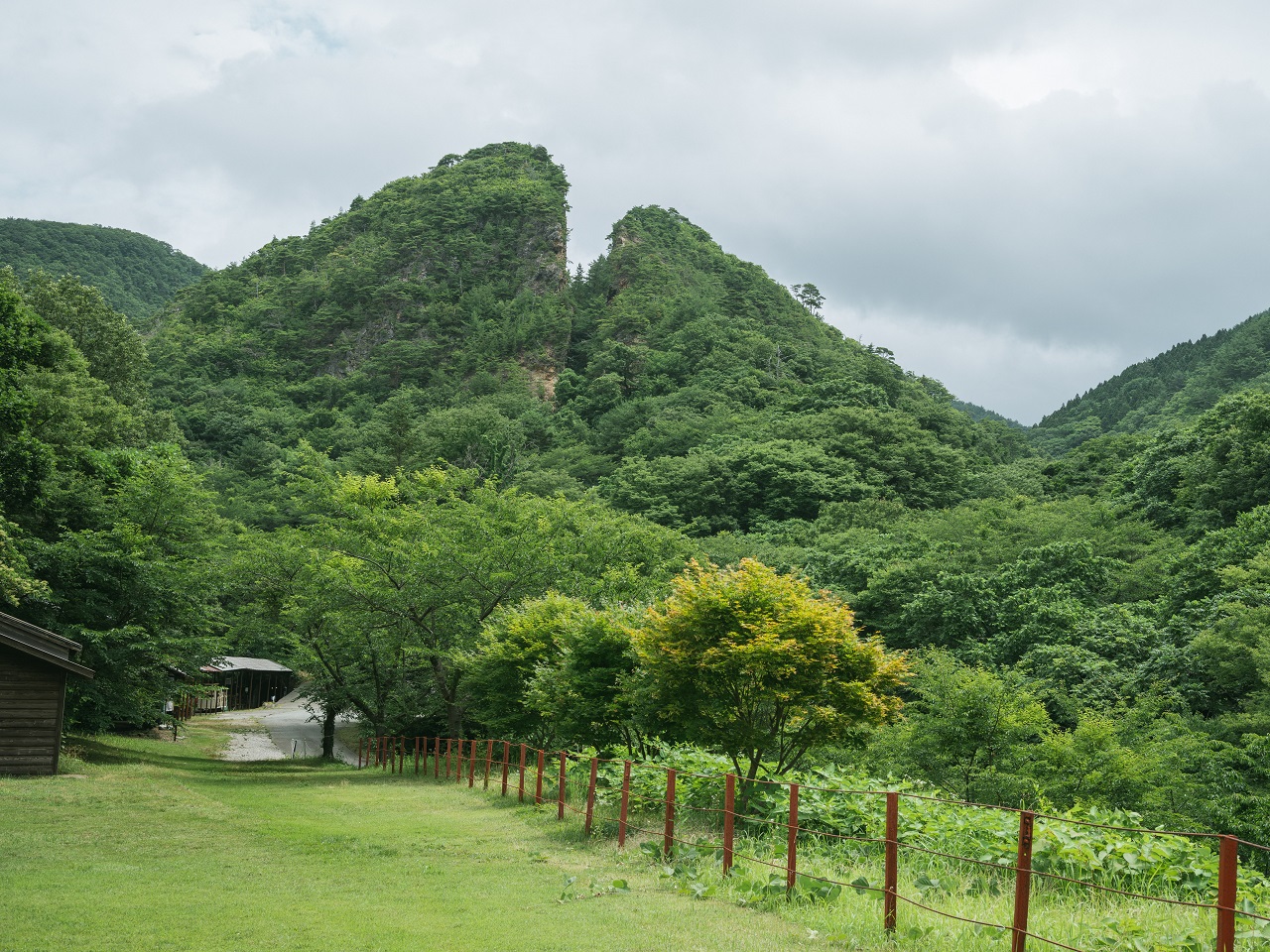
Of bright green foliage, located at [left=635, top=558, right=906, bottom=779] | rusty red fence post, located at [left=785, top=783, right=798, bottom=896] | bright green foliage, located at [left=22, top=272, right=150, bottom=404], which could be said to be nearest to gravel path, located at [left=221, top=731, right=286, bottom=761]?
bright green foliage, located at [left=22, top=272, right=150, bottom=404]

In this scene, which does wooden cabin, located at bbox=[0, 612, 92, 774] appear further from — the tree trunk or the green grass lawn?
the tree trunk

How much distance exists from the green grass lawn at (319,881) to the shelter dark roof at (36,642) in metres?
2.30

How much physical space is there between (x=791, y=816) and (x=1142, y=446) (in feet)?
191

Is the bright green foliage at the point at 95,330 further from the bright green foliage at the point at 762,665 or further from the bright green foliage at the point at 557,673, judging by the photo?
the bright green foliage at the point at 762,665

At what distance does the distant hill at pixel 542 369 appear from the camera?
6912cm

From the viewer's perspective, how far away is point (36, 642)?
19.0 meters

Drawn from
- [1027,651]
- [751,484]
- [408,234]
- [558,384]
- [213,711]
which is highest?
[408,234]

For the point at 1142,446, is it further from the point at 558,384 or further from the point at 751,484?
the point at 558,384

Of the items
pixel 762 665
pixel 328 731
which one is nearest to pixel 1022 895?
pixel 762 665

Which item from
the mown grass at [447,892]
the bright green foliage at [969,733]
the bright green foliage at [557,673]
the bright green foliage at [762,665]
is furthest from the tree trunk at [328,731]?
the bright green foliage at [762,665]

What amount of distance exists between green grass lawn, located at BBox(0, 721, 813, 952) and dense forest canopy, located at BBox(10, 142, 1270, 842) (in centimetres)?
331

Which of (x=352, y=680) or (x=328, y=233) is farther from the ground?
(x=328, y=233)

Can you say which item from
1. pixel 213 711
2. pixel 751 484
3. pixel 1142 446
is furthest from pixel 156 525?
pixel 1142 446

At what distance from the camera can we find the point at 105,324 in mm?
45031
